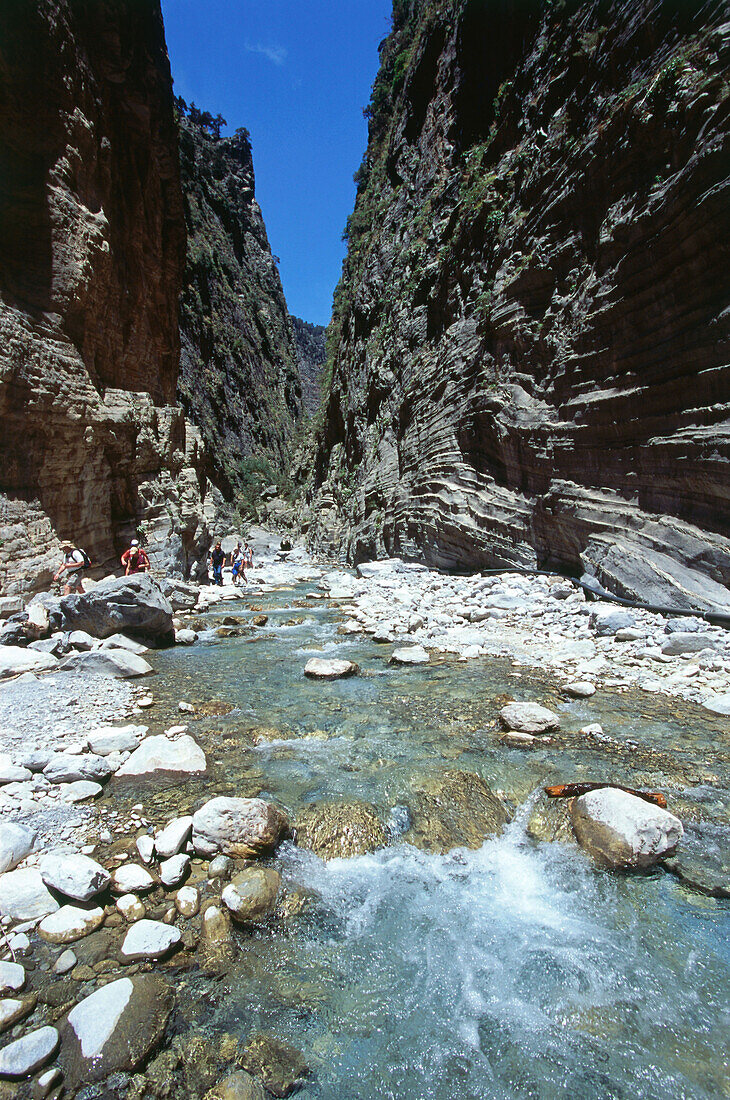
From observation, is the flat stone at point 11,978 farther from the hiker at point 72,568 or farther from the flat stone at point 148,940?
the hiker at point 72,568

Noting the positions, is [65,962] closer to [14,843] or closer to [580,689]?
[14,843]

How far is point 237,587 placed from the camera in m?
15.9

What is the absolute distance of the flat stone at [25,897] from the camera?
2.41 m

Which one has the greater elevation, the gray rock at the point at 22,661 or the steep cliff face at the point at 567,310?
the steep cliff face at the point at 567,310

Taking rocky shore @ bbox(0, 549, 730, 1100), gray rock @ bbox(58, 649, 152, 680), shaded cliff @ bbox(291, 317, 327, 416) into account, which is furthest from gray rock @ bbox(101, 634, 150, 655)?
shaded cliff @ bbox(291, 317, 327, 416)

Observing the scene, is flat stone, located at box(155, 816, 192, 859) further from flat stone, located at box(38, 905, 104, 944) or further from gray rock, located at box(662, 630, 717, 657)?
gray rock, located at box(662, 630, 717, 657)

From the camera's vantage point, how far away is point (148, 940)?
2336mm

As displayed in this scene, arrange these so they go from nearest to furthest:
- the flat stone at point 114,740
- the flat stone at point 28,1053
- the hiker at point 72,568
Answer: the flat stone at point 28,1053 < the flat stone at point 114,740 < the hiker at point 72,568

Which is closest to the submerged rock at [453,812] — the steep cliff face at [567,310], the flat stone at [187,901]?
the flat stone at [187,901]

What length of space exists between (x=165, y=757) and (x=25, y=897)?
4.81ft

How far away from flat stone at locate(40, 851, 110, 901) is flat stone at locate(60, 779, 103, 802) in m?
0.71

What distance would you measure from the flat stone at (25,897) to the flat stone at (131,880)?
27cm

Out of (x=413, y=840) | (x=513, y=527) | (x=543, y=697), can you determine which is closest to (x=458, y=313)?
(x=513, y=527)

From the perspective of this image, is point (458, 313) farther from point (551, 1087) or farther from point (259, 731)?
point (551, 1087)
